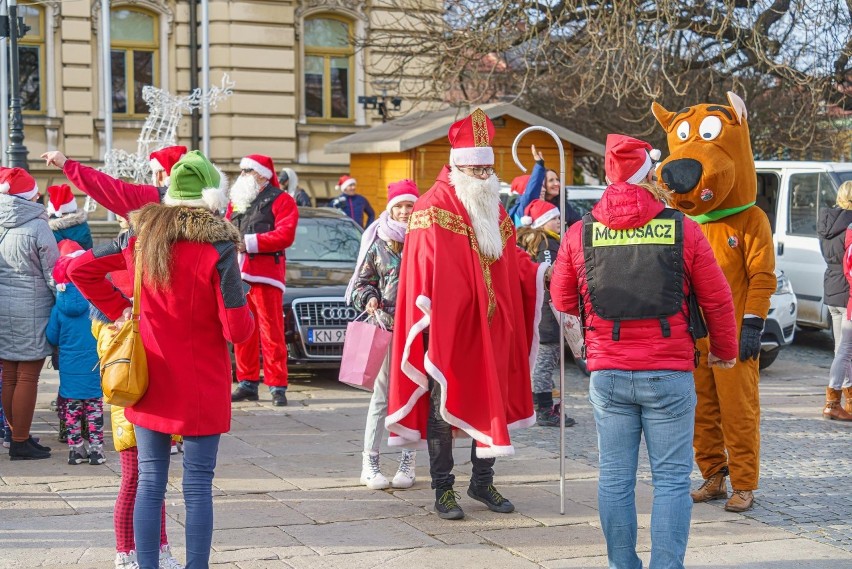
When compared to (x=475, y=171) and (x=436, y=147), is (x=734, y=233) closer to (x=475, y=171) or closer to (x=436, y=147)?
(x=475, y=171)

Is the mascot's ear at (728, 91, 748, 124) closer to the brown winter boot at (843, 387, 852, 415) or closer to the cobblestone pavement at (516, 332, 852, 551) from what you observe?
the cobblestone pavement at (516, 332, 852, 551)

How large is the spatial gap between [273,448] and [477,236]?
8.77 ft

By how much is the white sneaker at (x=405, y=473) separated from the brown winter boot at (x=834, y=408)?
A: 412cm

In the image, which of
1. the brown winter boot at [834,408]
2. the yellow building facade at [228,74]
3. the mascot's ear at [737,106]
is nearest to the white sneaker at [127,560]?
the mascot's ear at [737,106]

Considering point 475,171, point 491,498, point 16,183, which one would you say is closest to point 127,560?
point 491,498

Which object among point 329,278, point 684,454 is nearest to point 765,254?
point 684,454

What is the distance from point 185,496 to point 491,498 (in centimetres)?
218

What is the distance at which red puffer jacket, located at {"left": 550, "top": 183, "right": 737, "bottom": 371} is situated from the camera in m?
5.16

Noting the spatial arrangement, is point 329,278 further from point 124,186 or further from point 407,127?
point 407,127

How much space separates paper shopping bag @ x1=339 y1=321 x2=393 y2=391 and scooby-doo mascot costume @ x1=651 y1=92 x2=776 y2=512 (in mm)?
1814

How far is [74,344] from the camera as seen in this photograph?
26.0 ft

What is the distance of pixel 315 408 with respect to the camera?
10.1 metres

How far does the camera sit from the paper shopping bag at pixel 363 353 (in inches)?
279

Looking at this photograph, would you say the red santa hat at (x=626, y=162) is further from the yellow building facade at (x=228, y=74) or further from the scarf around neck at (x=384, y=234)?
the yellow building facade at (x=228, y=74)
